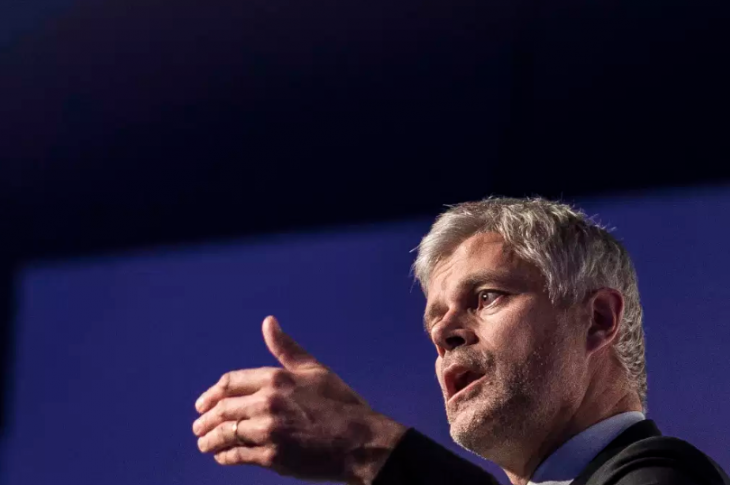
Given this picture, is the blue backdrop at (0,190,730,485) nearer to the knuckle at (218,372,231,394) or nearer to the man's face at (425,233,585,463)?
the man's face at (425,233,585,463)

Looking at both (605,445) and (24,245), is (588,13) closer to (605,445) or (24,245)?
(605,445)

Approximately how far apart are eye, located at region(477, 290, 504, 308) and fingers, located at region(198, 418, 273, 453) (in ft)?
1.31

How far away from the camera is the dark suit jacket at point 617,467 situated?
1007 mm

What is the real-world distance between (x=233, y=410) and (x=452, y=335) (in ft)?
1.16

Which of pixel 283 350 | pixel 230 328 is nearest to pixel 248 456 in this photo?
pixel 283 350

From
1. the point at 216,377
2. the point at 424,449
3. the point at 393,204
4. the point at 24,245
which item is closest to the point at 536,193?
the point at 393,204

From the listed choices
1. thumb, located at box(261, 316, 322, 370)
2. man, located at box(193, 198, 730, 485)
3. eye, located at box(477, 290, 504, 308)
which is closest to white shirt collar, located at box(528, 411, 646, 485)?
man, located at box(193, 198, 730, 485)

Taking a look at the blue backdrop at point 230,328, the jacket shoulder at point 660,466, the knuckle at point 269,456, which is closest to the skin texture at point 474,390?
the knuckle at point 269,456

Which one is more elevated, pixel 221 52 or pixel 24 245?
pixel 221 52

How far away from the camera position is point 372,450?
1.05 metres

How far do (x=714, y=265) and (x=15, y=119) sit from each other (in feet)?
5.07

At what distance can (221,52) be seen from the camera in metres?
2.11

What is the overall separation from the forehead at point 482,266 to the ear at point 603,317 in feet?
0.31

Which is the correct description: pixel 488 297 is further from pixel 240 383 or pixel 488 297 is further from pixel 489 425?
pixel 240 383
